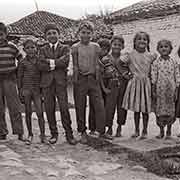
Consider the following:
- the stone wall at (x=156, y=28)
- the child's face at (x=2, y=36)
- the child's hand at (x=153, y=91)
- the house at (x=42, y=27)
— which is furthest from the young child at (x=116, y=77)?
the house at (x=42, y=27)

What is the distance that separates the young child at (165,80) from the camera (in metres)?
6.43

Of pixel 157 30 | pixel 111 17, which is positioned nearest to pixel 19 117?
pixel 157 30

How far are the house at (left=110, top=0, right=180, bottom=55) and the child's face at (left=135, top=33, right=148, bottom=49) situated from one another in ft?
22.2

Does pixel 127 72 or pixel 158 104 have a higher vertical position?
pixel 127 72

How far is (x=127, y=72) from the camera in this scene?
22.0ft

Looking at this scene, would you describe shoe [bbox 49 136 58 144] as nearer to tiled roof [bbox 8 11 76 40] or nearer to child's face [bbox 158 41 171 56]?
child's face [bbox 158 41 171 56]

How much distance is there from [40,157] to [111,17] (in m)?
10.2

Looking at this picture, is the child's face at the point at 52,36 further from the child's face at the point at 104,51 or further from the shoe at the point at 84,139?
the shoe at the point at 84,139

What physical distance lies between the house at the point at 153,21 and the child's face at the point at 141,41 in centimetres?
676

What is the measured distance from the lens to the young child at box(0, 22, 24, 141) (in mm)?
6379

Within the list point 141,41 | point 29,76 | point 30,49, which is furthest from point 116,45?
point 29,76

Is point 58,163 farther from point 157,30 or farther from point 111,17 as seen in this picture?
point 111,17

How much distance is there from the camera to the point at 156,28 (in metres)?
13.8

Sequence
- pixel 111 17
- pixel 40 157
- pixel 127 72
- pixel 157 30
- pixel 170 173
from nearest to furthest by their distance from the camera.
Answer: pixel 170 173 → pixel 40 157 → pixel 127 72 → pixel 157 30 → pixel 111 17
